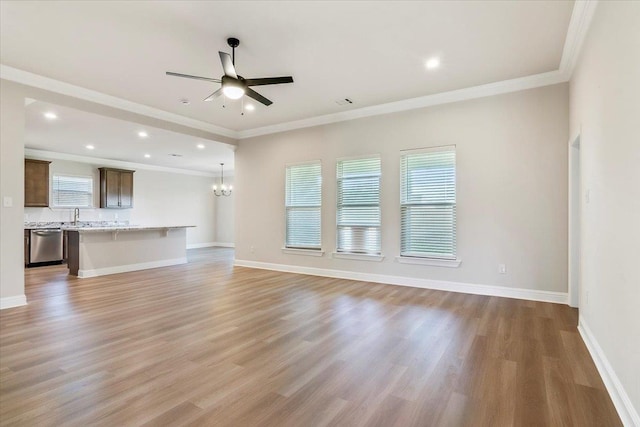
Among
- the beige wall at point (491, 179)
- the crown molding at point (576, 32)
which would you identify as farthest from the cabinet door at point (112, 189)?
the crown molding at point (576, 32)

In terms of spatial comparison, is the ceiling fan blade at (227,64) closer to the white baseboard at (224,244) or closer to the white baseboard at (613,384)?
the white baseboard at (613,384)

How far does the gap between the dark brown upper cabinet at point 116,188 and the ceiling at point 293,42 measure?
5.23 meters

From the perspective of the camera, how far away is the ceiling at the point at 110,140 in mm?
5207

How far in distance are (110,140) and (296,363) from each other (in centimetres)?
668

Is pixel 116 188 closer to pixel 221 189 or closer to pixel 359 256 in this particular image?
pixel 221 189

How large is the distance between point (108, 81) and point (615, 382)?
238 inches

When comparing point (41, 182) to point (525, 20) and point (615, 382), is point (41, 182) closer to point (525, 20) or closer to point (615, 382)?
point (525, 20)

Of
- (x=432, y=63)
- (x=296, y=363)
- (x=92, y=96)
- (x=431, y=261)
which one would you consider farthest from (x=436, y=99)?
(x=92, y=96)

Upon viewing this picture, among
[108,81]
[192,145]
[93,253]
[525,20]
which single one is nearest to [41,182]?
[93,253]

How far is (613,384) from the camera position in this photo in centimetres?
202

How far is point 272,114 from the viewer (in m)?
5.84

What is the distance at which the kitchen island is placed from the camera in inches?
236

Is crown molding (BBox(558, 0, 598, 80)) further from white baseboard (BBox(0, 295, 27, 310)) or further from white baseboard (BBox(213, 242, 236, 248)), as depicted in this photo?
white baseboard (BBox(213, 242, 236, 248))

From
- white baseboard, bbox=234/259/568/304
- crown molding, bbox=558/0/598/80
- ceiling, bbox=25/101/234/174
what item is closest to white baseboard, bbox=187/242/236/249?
ceiling, bbox=25/101/234/174
